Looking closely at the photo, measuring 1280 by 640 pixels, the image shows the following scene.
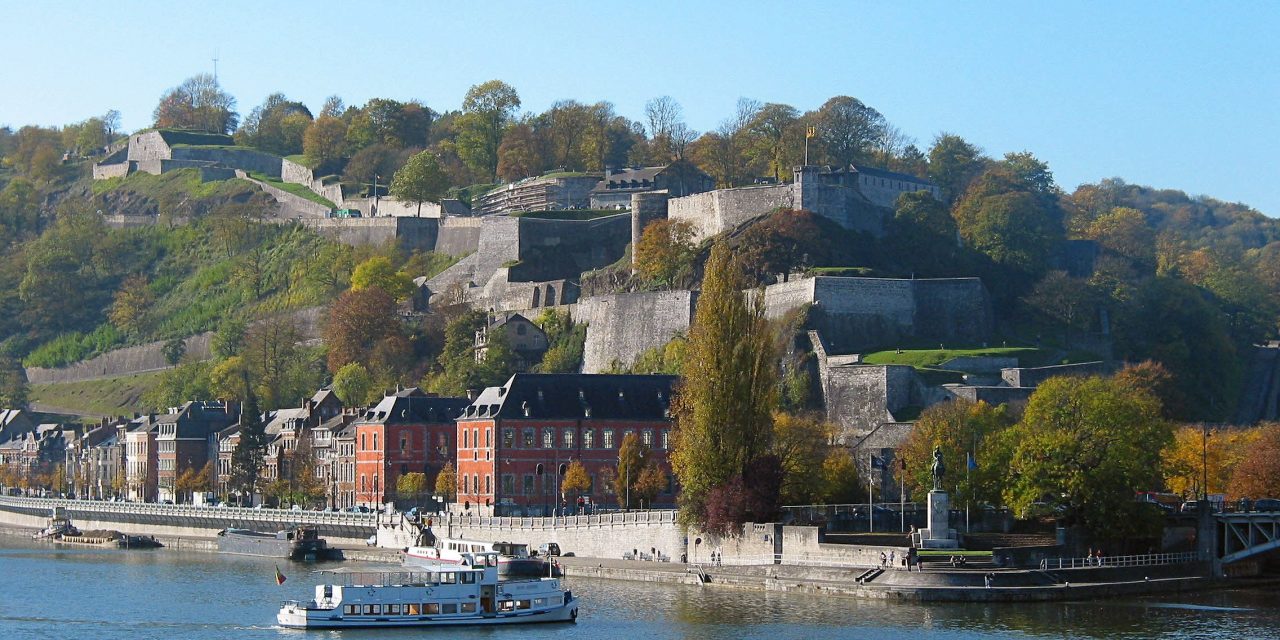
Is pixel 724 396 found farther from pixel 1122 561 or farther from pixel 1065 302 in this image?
pixel 1065 302

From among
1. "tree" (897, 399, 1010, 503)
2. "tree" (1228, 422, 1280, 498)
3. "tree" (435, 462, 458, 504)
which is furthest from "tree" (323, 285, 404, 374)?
"tree" (1228, 422, 1280, 498)

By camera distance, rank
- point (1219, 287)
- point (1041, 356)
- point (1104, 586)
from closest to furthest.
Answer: point (1104, 586) < point (1041, 356) < point (1219, 287)

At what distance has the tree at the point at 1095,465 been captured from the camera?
65.6m

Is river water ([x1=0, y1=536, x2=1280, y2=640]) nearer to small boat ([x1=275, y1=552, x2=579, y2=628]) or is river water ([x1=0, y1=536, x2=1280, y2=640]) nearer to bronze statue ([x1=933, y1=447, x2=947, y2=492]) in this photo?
small boat ([x1=275, y1=552, x2=579, y2=628])

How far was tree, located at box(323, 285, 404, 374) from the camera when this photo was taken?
415 ft

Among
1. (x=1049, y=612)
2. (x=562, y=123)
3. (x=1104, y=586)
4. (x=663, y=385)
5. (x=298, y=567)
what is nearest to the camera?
(x=1049, y=612)

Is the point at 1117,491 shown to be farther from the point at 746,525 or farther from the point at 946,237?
the point at 946,237

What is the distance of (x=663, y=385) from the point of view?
90.1 metres

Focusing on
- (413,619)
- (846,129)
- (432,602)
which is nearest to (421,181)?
(846,129)

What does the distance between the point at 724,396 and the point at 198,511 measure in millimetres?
42412

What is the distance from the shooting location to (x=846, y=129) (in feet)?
451

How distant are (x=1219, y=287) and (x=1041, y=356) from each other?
2993 cm

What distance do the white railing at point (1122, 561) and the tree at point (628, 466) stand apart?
2407 centimetres

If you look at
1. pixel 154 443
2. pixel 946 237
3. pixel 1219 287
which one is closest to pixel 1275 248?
pixel 1219 287
